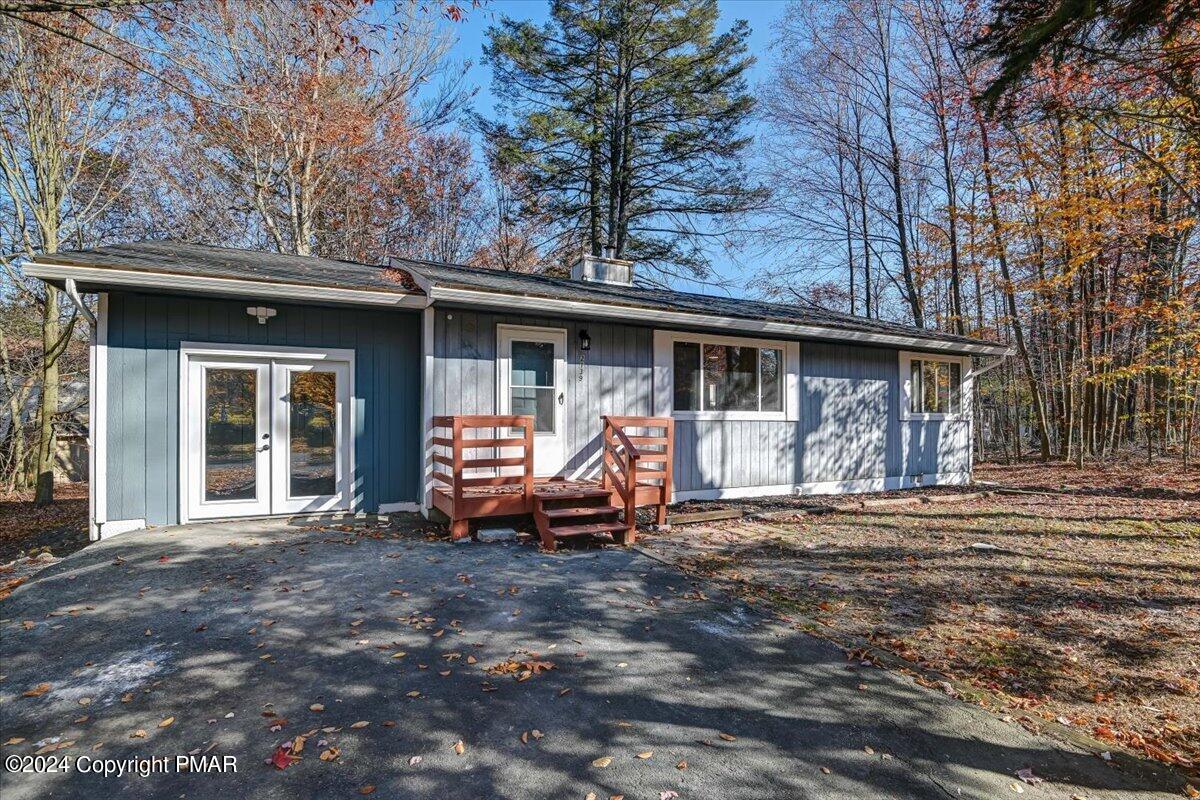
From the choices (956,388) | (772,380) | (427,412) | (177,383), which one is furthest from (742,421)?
(177,383)

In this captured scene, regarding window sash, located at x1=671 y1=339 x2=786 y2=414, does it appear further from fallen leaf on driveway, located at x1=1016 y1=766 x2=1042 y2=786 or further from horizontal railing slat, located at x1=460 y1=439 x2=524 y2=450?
fallen leaf on driveway, located at x1=1016 y1=766 x2=1042 y2=786

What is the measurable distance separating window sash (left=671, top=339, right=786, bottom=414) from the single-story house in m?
0.02

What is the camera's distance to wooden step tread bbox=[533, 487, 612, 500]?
20.2ft

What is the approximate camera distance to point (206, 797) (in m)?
2.14

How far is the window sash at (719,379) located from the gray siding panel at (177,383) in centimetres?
361

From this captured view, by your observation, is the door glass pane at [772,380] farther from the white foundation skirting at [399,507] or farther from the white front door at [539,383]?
the white foundation skirting at [399,507]

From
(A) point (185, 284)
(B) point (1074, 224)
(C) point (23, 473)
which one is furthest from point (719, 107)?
(C) point (23, 473)

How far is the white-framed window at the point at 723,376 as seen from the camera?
8.16 m

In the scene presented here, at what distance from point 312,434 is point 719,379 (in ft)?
18.0

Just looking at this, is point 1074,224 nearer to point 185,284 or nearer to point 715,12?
point 715,12

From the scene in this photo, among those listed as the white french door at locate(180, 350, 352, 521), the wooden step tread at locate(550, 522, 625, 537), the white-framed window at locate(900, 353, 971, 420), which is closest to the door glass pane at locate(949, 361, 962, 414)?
the white-framed window at locate(900, 353, 971, 420)

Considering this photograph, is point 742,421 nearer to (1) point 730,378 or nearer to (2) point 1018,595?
→ (1) point 730,378

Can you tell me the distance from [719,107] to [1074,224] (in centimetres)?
811

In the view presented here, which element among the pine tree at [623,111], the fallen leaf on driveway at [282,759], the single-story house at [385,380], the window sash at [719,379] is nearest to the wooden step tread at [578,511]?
the single-story house at [385,380]
